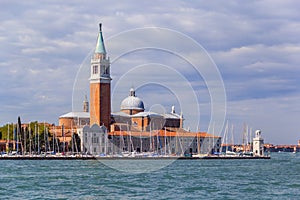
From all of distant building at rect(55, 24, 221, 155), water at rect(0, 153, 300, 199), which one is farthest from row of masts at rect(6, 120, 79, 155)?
water at rect(0, 153, 300, 199)

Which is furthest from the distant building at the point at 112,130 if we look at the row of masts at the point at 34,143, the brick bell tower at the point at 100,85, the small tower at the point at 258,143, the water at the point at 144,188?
the water at the point at 144,188

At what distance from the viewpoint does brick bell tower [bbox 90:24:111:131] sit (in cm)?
7125

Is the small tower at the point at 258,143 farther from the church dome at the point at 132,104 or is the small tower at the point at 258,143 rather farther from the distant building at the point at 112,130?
the church dome at the point at 132,104

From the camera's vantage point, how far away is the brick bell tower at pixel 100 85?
71.2 metres

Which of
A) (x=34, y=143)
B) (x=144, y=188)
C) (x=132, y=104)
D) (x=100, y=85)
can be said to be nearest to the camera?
(x=144, y=188)

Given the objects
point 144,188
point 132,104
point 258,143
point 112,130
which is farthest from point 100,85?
point 144,188

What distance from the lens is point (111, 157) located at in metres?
60.2

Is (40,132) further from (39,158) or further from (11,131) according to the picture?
(39,158)

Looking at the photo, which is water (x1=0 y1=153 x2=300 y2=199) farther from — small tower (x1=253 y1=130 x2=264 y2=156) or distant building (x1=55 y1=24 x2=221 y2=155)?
small tower (x1=253 y1=130 x2=264 y2=156)

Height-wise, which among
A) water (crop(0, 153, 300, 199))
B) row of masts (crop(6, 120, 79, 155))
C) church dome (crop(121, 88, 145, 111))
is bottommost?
water (crop(0, 153, 300, 199))

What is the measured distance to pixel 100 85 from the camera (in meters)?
71.3

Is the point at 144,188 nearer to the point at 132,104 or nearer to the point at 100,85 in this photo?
the point at 100,85

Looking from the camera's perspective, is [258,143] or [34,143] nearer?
[34,143]

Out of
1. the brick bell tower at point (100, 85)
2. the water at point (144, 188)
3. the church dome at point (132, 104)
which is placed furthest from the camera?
the church dome at point (132, 104)
